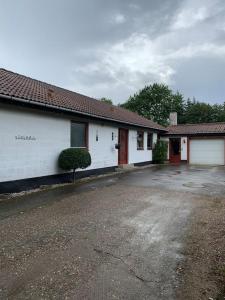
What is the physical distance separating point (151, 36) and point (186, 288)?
14.8 meters

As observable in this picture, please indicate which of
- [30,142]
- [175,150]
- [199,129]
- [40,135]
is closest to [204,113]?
[199,129]

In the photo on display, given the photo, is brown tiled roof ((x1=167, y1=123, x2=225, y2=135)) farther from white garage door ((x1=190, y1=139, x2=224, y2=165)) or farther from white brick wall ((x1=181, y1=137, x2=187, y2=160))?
white garage door ((x1=190, y1=139, x2=224, y2=165))

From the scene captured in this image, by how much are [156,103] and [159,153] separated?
28.1 metres

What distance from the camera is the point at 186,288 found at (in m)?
3.39

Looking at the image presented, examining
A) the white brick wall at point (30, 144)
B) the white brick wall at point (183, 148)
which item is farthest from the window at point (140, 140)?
the white brick wall at point (30, 144)

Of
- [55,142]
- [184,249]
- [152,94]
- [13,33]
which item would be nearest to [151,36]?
[13,33]

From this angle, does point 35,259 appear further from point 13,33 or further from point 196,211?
point 13,33

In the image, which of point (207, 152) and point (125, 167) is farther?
point (207, 152)

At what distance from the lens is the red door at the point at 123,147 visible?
17.3m

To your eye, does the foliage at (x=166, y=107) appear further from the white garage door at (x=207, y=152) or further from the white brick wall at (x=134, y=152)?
the white brick wall at (x=134, y=152)

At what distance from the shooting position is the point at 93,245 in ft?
15.4

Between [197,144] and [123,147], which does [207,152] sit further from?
[123,147]

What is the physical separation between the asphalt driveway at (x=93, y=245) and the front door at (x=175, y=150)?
16353 millimetres

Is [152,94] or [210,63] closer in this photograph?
[210,63]
